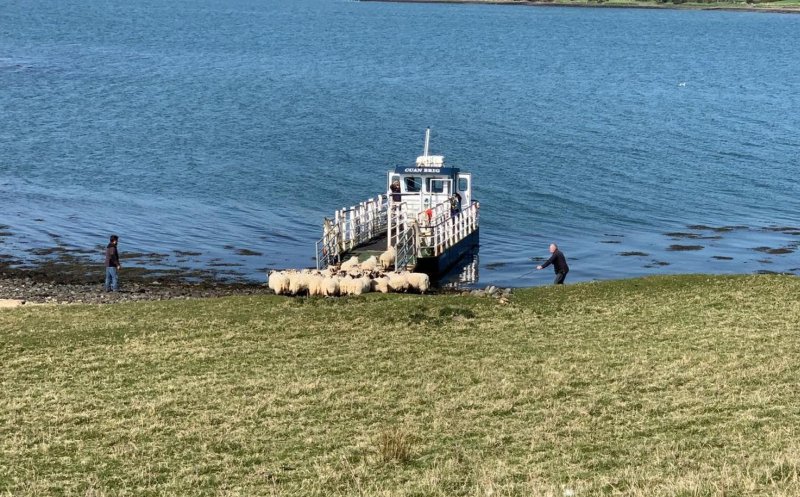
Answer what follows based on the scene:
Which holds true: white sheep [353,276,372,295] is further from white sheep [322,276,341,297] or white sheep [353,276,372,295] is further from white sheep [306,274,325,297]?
white sheep [306,274,325,297]

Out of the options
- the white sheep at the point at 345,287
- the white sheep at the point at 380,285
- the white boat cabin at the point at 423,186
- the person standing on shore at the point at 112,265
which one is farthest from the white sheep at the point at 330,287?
the white boat cabin at the point at 423,186

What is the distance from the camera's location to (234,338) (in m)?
25.9

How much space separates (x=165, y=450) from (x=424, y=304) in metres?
→ 12.3

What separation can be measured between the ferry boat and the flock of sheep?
4786mm

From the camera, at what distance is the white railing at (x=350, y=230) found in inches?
1599

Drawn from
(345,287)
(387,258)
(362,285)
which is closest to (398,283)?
(362,285)

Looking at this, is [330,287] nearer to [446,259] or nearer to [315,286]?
[315,286]

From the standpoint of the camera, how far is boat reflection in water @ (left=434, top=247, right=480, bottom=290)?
4097cm

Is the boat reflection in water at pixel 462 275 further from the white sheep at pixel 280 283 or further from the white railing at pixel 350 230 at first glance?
the white sheep at pixel 280 283

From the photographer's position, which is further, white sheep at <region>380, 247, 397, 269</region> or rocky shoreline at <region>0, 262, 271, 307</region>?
white sheep at <region>380, 247, 397, 269</region>

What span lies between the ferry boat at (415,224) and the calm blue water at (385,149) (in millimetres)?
1996

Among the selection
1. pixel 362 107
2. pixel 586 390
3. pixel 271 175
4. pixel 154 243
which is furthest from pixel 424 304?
pixel 362 107

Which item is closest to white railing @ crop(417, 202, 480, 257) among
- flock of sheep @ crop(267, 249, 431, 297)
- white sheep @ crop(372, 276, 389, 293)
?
flock of sheep @ crop(267, 249, 431, 297)

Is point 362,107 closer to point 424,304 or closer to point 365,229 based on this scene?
point 365,229
